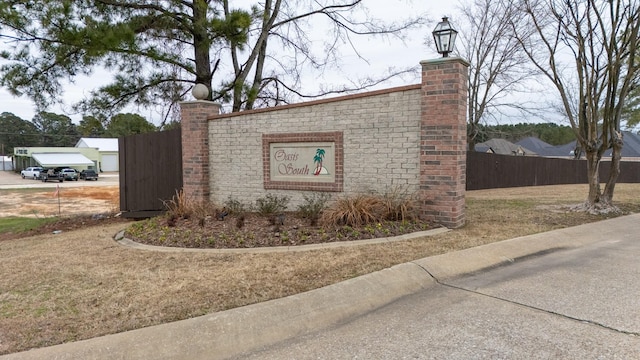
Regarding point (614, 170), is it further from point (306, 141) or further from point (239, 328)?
point (239, 328)

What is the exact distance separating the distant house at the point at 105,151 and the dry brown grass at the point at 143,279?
65.7m

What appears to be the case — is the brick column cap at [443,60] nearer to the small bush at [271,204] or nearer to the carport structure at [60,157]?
the small bush at [271,204]

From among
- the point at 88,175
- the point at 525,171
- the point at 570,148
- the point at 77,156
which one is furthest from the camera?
the point at 77,156

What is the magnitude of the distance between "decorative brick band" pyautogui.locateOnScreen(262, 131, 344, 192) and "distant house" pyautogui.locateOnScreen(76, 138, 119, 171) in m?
65.0

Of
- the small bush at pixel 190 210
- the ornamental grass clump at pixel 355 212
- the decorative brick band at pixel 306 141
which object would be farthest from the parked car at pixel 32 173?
the ornamental grass clump at pixel 355 212

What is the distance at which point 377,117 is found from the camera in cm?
705

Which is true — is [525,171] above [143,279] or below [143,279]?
above

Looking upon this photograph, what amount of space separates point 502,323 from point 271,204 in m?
4.98

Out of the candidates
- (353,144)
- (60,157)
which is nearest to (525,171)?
(353,144)

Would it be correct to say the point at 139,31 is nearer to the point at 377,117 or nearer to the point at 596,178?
the point at 377,117

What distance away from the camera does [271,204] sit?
7586 mm

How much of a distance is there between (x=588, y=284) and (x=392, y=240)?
7.75ft

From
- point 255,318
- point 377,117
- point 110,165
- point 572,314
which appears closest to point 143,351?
point 255,318

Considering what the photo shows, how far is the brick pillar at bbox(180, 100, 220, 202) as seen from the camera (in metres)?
8.60
